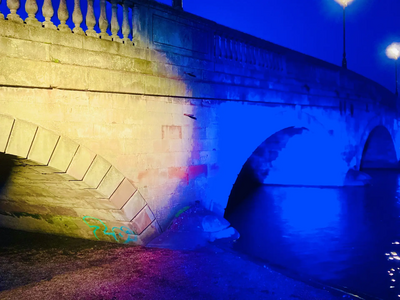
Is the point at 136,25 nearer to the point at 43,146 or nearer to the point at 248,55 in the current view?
the point at 43,146

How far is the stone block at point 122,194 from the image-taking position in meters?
5.39

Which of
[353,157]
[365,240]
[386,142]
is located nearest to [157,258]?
[365,240]

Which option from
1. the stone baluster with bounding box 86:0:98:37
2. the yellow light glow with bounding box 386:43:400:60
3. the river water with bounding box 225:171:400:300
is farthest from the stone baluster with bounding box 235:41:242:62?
the yellow light glow with bounding box 386:43:400:60

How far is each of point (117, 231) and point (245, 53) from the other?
15.6 ft

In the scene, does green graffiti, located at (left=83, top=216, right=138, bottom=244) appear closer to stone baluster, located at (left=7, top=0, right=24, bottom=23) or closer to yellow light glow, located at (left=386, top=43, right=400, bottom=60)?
stone baluster, located at (left=7, top=0, right=24, bottom=23)

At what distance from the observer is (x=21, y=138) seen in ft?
14.3

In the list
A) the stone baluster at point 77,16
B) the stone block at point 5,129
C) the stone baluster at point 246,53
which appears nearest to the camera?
the stone block at point 5,129

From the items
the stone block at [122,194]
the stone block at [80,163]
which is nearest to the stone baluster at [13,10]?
the stone block at [80,163]

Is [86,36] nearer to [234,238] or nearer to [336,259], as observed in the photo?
[234,238]

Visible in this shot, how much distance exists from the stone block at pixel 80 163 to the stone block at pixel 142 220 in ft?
4.01

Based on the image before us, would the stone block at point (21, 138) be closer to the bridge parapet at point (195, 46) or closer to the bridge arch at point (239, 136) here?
the bridge parapet at point (195, 46)

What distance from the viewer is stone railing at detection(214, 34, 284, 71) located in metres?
7.49

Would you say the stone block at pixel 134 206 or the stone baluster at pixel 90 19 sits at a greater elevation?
the stone baluster at pixel 90 19

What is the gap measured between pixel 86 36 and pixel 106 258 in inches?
126
